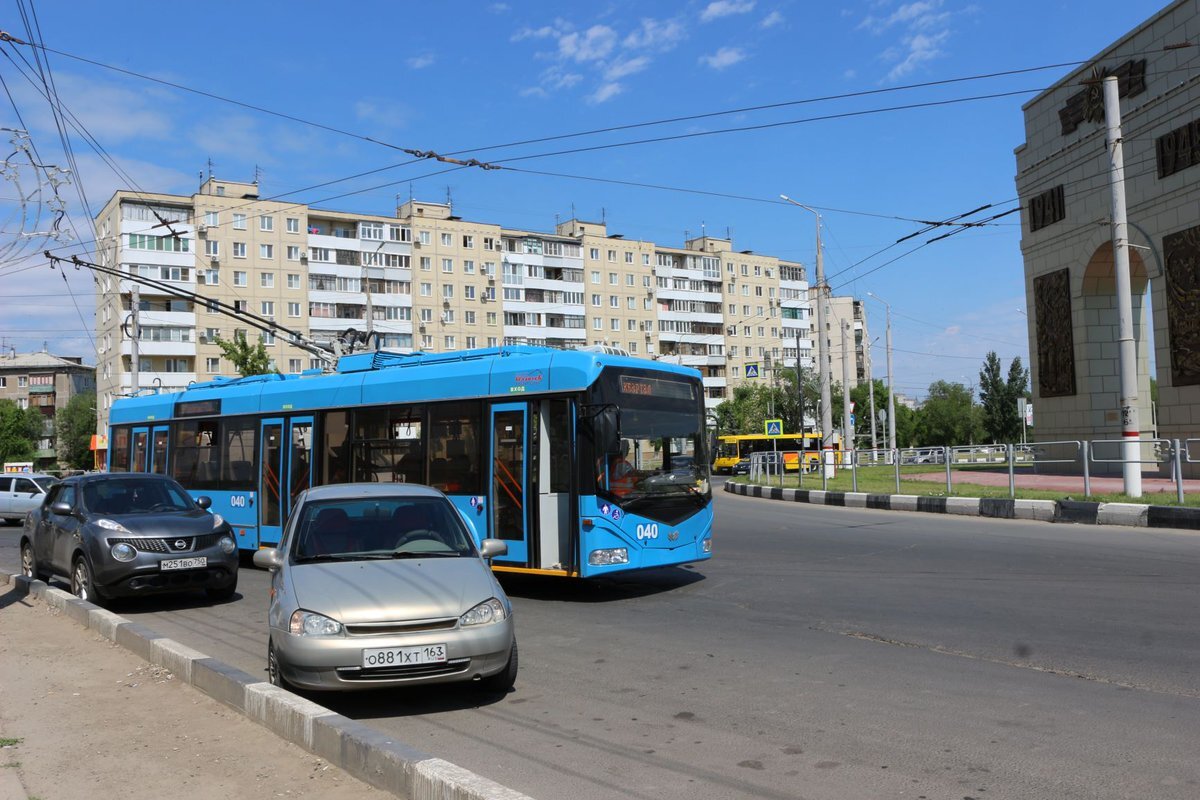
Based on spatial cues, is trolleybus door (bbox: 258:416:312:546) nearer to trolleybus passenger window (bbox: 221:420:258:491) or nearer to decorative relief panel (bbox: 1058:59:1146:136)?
trolleybus passenger window (bbox: 221:420:258:491)

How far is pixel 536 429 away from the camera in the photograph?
36.9 ft

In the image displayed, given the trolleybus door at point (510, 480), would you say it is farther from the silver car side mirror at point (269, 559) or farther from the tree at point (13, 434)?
the tree at point (13, 434)

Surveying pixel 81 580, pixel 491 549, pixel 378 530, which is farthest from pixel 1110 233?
pixel 81 580

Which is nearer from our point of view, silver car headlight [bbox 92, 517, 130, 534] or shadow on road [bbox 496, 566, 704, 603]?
silver car headlight [bbox 92, 517, 130, 534]

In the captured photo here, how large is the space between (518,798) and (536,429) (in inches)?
289

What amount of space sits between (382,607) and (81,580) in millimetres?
6749

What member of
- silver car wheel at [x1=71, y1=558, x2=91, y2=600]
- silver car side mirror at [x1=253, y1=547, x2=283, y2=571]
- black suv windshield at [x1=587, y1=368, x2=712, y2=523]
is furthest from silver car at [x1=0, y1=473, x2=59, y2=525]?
silver car side mirror at [x1=253, y1=547, x2=283, y2=571]

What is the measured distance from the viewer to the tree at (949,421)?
372ft

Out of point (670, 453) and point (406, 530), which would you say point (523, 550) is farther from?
point (406, 530)

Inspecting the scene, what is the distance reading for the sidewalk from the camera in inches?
196

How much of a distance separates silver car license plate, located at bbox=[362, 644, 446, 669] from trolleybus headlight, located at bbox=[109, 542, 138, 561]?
19.4ft

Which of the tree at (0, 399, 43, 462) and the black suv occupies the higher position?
the tree at (0, 399, 43, 462)

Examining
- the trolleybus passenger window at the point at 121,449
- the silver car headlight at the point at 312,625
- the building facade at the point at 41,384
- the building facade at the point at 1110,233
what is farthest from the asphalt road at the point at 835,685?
the building facade at the point at 41,384

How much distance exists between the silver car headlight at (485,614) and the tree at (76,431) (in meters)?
99.5
